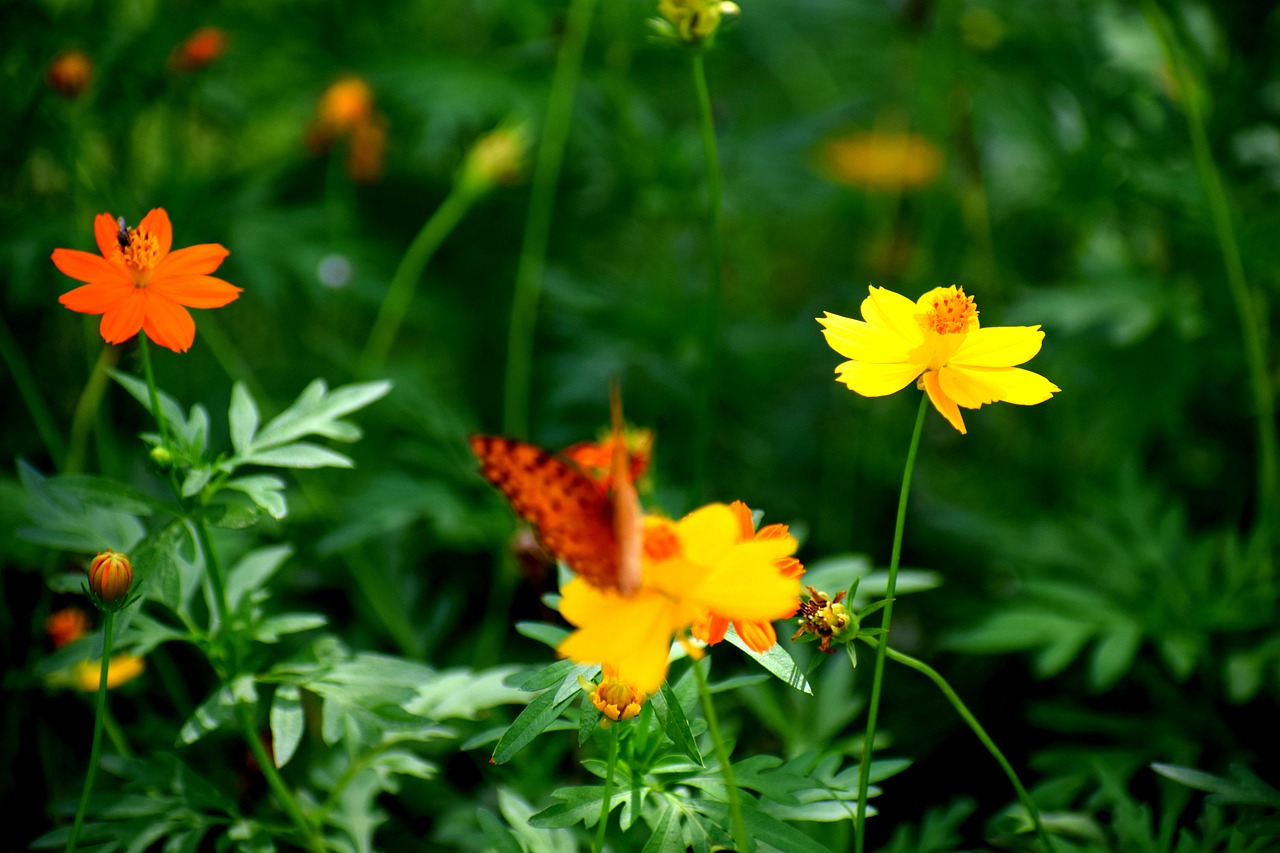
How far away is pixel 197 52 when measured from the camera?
119 centimetres

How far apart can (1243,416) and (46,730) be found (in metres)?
1.72

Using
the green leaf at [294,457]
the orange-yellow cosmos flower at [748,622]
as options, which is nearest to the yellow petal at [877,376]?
the orange-yellow cosmos flower at [748,622]

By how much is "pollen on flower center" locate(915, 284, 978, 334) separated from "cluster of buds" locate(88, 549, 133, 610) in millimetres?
559

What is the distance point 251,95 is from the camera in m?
1.84

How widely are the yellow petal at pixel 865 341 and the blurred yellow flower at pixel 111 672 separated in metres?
0.66

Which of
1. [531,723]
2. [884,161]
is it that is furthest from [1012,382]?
[884,161]

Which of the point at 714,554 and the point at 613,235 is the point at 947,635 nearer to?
the point at 714,554

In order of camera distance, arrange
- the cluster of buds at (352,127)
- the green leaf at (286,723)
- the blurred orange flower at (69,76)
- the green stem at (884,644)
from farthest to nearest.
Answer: the cluster of buds at (352,127)
the blurred orange flower at (69,76)
the green leaf at (286,723)
the green stem at (884,644)

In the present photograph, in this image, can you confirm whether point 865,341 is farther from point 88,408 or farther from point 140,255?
point 88,408

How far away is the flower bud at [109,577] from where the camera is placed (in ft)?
1.87

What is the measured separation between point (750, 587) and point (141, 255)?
1.58 ft

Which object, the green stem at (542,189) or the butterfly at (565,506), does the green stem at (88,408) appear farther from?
the butterfly at (565,506)

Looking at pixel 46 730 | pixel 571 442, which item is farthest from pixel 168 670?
pixel 571 442

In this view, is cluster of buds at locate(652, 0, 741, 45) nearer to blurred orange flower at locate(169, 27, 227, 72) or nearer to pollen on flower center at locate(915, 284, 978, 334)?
pollen on flower center at locate(915, 284, 978, 334)
